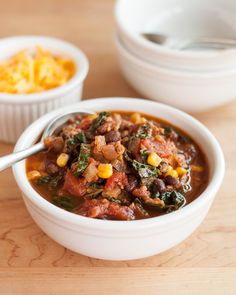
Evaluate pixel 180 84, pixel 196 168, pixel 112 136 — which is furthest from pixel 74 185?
pixel 180 84

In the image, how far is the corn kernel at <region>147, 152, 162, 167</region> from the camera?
8.46 ft

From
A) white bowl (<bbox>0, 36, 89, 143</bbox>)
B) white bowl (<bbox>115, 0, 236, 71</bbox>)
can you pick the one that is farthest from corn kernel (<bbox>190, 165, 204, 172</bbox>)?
white bowl (<bbox>115, 0, 236, 71</bbox>)

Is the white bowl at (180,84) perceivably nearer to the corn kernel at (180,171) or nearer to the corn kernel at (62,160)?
the corn kernel at (180,171)

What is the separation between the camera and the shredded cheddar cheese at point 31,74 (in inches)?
130

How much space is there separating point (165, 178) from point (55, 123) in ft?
2.57

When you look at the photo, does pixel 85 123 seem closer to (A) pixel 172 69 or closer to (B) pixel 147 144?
(B) pixel 147 144

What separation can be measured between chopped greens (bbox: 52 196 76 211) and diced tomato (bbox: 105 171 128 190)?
0.62ft

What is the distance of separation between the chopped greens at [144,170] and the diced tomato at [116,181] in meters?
0.08

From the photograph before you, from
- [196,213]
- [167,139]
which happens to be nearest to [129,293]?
[196,213]

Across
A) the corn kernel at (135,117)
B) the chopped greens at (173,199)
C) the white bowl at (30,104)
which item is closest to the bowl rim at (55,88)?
the white bowl at (30,104)

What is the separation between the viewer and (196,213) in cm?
247

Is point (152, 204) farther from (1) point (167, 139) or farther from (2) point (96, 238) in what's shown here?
(1) point (167, 139)

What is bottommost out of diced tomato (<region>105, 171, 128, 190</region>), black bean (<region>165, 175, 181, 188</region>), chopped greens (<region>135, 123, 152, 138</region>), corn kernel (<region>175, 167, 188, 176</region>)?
corn kernel (<region>175, 167, 188, 176</region>)

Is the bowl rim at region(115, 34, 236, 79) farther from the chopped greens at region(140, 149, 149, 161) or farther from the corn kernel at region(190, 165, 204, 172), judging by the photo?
the chopped greens at region(140, 149, 149, 161)
